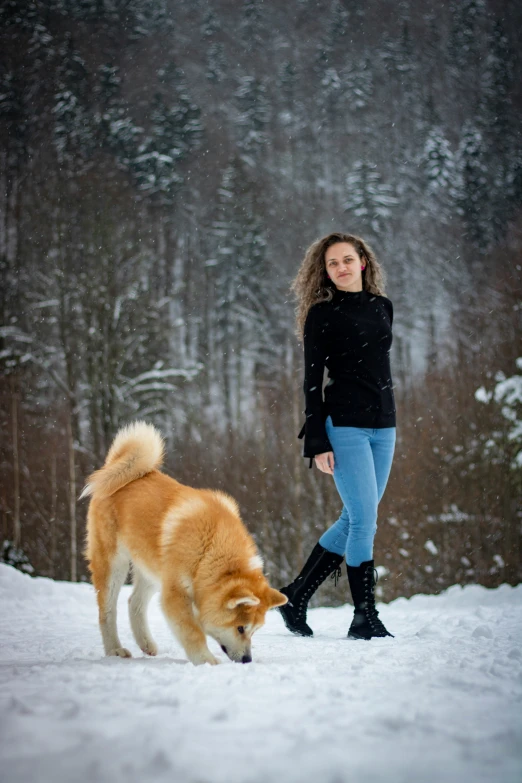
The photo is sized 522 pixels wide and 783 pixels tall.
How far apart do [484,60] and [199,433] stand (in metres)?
31.4

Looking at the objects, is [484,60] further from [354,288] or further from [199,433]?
[354,288]

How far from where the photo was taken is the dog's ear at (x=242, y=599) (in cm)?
296

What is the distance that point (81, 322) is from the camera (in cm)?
1855

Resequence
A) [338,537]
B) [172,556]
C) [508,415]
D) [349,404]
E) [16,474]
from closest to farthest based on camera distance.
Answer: [172,556] → [349,404] → [338,537] → [508,415] → [16,474]

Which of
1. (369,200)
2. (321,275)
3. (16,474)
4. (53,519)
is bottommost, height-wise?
(53,519)

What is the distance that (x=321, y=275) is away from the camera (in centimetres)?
427

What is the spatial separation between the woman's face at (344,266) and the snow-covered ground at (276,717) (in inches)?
88.9

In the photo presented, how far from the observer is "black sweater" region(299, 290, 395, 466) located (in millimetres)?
3814

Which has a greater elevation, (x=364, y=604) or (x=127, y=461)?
(x=127, y=461)

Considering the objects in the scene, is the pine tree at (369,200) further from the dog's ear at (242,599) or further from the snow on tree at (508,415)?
the dog's ear at (242,599)

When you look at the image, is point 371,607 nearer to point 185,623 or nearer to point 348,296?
point 185,623

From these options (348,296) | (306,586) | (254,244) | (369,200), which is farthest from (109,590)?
(369,200)

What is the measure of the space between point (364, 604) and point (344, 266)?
7.12ft

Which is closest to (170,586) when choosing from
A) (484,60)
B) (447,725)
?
(447,725)
